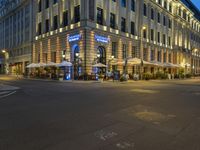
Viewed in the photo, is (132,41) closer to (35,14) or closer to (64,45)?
(64,45)

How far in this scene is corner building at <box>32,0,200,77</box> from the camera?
3094 cm

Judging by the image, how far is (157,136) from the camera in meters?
4.93

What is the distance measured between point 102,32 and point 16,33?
103 ft

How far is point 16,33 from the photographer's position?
2115 inches

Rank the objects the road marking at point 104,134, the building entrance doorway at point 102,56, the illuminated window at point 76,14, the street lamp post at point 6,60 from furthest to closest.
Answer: the street lamp post at point 6,60 < the building entrance doorway at point 102,56 < the illuminated window at point 76,14 < the road marking at point 104,134

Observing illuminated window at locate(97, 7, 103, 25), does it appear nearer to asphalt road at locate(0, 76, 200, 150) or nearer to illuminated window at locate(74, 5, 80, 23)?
illuminated window at locate(74, 5, 80, 23)

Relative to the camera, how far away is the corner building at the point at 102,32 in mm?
30941

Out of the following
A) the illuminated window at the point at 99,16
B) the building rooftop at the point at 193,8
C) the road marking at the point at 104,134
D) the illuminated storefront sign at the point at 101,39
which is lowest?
the road marking at the point at 104,134

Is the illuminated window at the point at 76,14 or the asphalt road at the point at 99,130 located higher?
the illuminated window at the point at 76,14

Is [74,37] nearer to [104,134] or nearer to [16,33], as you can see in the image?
[104,134]

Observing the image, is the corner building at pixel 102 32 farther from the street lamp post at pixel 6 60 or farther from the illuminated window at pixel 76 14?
the street lamp post at pixel 6 60

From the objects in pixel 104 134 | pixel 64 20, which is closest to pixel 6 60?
pixel 64 20

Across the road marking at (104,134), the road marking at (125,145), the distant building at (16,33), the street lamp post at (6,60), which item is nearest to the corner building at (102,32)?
the distant building at (16,33)

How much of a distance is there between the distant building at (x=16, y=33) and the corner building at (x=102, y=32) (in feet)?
16.7
